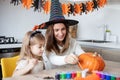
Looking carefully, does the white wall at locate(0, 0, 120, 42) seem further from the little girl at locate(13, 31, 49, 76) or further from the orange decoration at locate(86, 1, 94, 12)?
the little girl at locate(13, 31, 49, 76)

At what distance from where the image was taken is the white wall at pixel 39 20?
11.1 ft

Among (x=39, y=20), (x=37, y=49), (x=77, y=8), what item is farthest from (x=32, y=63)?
(x=39, y=20)

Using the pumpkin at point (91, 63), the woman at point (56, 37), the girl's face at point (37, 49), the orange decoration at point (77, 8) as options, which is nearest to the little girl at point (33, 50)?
the girl's face at point (37, 49)

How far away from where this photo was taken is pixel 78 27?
3.96 meters

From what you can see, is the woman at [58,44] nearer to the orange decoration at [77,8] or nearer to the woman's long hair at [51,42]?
the woman's long hair at [51,42]

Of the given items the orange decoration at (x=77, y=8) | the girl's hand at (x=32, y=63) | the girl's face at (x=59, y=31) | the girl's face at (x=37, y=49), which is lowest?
the girl's hand at (x=32, y=63)

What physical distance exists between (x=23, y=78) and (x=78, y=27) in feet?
8.87

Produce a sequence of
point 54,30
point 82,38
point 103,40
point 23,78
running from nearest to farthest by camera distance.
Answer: point 23,78
point 54,30
point 103,40
point 82,38

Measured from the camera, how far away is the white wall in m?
3.38

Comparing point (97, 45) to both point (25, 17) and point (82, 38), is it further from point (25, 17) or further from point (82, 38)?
point (25, 17)

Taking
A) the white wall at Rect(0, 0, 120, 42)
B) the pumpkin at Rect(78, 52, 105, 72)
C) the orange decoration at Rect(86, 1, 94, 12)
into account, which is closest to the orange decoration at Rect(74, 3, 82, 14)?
the orange decoration at Rect(86, 1, 94, 12)

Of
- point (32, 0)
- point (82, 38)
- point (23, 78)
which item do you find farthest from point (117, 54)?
point (23, 78)

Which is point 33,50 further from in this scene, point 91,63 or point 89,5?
point 89,5

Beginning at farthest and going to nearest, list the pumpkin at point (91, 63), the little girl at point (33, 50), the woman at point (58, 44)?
1. the woman at point (58, 44)
2. the little girl at point (33, 50)
3. the pumpkin at point (91, 63)
